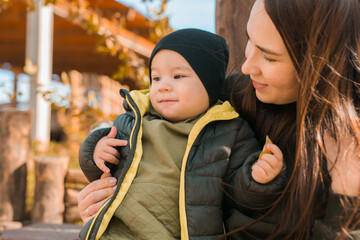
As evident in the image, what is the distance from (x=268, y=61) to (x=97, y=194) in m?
0.87

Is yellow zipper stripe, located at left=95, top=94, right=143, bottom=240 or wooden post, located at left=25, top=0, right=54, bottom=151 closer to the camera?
yellow zipper stripe, located at left=95, top=94, right=143, bottom=240

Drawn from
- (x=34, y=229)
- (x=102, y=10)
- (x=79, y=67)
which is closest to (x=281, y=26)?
(x=34, y=229)

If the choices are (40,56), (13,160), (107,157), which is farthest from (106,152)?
(40,56)

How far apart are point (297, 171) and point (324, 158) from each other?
0.40ft

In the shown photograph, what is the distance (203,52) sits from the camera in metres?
1.83

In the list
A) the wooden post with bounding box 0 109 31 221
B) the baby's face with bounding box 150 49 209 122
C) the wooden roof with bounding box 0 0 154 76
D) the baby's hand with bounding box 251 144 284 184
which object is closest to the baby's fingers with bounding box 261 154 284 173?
the baby's hand with bounding box 251 144 284 184

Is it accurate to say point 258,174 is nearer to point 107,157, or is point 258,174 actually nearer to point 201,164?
point 201,164

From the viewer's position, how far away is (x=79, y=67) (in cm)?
1435

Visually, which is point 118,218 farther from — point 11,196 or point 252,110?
point 11,196

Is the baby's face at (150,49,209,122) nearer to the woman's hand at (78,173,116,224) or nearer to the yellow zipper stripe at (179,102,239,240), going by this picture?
the yellow zipper stripe at (179,102,239,240)

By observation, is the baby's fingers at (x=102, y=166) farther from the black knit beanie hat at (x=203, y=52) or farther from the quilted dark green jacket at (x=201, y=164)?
the black knit beanie hat at (x=203, y=52)

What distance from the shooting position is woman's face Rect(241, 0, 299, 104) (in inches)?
56.6

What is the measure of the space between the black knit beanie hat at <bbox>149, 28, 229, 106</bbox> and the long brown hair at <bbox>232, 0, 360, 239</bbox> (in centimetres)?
44

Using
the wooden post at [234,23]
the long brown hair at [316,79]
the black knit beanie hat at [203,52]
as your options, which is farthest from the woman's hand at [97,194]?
the wooden post at [234,23]
